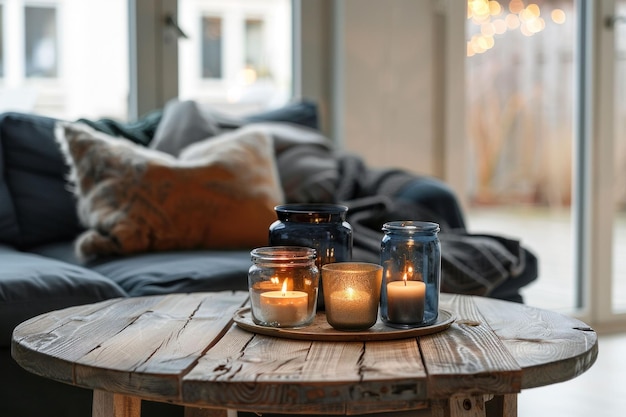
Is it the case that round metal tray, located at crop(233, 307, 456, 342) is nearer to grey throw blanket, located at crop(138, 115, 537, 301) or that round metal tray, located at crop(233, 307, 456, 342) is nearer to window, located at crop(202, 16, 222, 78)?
grey throw blanket, located at crop(138, 115, 537, 301)

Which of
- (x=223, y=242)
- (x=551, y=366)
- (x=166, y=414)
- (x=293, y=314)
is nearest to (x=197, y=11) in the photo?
(x=223, y=242)

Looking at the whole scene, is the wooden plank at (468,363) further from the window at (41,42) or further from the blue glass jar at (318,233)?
the window at (41,42)

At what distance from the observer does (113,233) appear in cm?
238

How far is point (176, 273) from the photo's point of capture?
2133 mm

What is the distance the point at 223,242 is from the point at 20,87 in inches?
40.8

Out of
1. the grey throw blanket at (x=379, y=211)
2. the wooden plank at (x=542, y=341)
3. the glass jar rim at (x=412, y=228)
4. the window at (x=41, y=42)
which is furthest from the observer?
Result: the window at (x=41, y=42)

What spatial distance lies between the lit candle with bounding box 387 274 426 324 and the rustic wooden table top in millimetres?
51

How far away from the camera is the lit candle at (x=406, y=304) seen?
4.66ft

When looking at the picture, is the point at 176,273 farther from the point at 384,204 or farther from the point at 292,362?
the point at 292,362

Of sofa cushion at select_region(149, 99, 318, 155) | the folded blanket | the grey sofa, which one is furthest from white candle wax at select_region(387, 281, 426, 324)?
sofa cushion at select_region(149, 99, 318, 155)

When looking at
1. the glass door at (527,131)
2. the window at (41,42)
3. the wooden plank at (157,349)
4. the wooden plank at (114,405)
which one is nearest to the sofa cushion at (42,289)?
the wooden plank at (157,349)

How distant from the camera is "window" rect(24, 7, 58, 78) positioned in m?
3.03

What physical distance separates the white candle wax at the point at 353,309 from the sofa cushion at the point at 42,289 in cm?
81

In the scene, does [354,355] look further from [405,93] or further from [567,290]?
[567,290]
